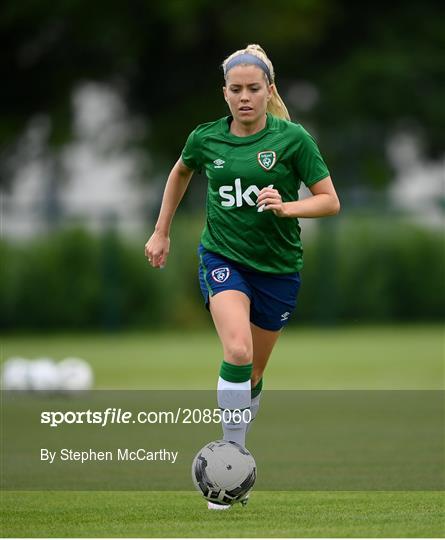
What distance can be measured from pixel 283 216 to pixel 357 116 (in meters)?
25.9

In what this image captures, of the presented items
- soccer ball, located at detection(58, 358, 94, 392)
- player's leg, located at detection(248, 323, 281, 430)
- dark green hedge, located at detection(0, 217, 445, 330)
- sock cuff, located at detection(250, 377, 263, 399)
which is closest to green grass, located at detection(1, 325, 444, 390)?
dark green hedge, located at detection(0, 217, 445, 330)

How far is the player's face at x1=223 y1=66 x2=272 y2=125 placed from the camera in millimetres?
7012

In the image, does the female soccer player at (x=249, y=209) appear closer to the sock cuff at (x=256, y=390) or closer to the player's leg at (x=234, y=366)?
the player's leg at (x=234, y=366)

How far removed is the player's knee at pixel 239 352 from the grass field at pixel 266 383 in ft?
2.41

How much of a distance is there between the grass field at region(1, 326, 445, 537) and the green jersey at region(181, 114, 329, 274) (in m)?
1.31

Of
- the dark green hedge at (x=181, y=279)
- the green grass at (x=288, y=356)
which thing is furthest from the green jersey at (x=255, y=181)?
the dark green hedge at (x=181, y=279)

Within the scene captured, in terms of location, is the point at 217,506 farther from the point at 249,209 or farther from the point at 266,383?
the point at 266,383

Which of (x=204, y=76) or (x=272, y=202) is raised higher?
(x=272, y=202)

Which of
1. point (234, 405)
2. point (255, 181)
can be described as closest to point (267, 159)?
point (255, 181)

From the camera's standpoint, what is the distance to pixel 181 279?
78.8 ft

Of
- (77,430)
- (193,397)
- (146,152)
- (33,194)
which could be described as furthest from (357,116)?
(77,430)

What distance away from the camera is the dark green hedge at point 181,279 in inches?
934

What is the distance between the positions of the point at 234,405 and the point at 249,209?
1031 mm

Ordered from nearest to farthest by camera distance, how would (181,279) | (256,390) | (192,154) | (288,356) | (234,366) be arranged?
(234,366), (192,154), (256,390), (288,356), (181,279)
